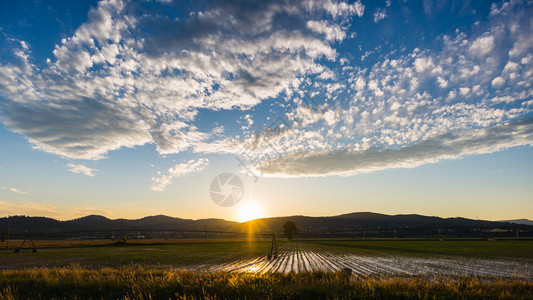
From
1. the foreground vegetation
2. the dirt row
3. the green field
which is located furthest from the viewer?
the green field

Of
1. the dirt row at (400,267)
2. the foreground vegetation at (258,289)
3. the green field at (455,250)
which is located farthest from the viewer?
the green field at (455,250)

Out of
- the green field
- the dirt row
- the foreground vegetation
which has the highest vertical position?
the foreground vegetation

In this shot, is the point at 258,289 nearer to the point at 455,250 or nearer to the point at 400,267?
the point at 400,267

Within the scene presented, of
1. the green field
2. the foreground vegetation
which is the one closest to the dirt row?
the foreground vegetation

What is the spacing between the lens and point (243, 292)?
9555mm

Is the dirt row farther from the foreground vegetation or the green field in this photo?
the green field

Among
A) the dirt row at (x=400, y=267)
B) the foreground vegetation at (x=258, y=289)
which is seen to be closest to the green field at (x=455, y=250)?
the dirt row at (x=400, y=267)

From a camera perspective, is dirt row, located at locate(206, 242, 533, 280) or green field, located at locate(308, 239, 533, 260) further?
green field, located at locate(308, 239, 533, 260)

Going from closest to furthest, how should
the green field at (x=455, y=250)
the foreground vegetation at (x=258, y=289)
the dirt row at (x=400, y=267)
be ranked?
the foreground vegetation at (x=258, y=289), the dirt row at (x=400, y=267), the green field at (x=455, y=250)

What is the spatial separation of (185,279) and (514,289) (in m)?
12.4

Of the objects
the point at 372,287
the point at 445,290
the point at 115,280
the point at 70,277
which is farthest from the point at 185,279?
the point at 445,290

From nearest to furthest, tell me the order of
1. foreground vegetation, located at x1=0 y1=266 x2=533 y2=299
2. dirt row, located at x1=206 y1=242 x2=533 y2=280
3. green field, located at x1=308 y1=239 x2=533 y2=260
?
foreground vegetation, located at x1=0 y1=266 x2=533 y2=299, dirt row, located at x1=206 y1=242 x2=533 y2=280, green field, located at x1=308 y1=239 x2=533 y2=260

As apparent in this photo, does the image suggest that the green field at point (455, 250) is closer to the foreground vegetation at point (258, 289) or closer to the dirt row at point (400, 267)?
the dirt row at point (400, 267)

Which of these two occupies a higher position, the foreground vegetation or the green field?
the foreground vegetation
